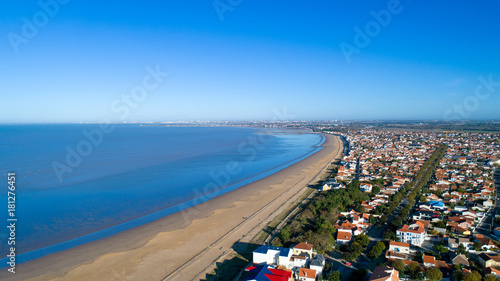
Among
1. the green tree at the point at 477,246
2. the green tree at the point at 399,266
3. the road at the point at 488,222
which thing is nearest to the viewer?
the green tree at the point at 399,266

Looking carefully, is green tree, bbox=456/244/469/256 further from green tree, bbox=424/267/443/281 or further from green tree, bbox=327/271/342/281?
green tree, bbox=327/271/342/281

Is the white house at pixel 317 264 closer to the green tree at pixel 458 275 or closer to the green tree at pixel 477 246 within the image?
the green tree at pixel 458 275

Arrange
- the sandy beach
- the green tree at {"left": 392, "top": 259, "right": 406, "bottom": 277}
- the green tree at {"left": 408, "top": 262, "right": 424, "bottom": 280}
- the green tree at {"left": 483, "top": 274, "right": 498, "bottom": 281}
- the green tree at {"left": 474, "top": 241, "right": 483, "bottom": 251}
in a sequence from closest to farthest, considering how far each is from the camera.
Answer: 1. the green tree at {"left": 483, "top": 274, "right": 498, "bottom": 281}
2. the green tree at {"left": 408, "top": 262, "right": 424, "bottom": 280}
3. the green tree at {"left": 392, "top": 259, "right": 406, "bottom": 277}
4. the sandy beach
5. the green tree at {"left": 474, "top": 241, "right": 483, "bottom": 251}

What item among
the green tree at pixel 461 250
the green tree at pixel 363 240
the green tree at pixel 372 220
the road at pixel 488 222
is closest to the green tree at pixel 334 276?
the green tree at pixel 363 240

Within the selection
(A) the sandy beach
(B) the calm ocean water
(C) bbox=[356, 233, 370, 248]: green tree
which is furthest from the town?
(B) the calm ocean water

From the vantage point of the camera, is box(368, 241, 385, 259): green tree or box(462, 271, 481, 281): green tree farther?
box(368, 241, 385, 259): green tree

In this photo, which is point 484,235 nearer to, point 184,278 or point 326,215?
point 326,215

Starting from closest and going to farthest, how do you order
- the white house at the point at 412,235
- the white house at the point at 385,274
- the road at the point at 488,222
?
the white house at the point at 385,274
the white house at the point at 412,235
the road at the point at 488,222

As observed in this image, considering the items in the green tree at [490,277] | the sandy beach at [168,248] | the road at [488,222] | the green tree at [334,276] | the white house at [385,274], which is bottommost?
the sandy beach at [168,248]

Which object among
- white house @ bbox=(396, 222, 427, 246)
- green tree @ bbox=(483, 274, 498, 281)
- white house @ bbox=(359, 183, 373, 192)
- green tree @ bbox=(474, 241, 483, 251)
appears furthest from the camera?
white house @ bbox=(359, 183, 373, 192)

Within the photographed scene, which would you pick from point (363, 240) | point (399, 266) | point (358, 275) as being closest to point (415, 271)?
point (399, 266)
